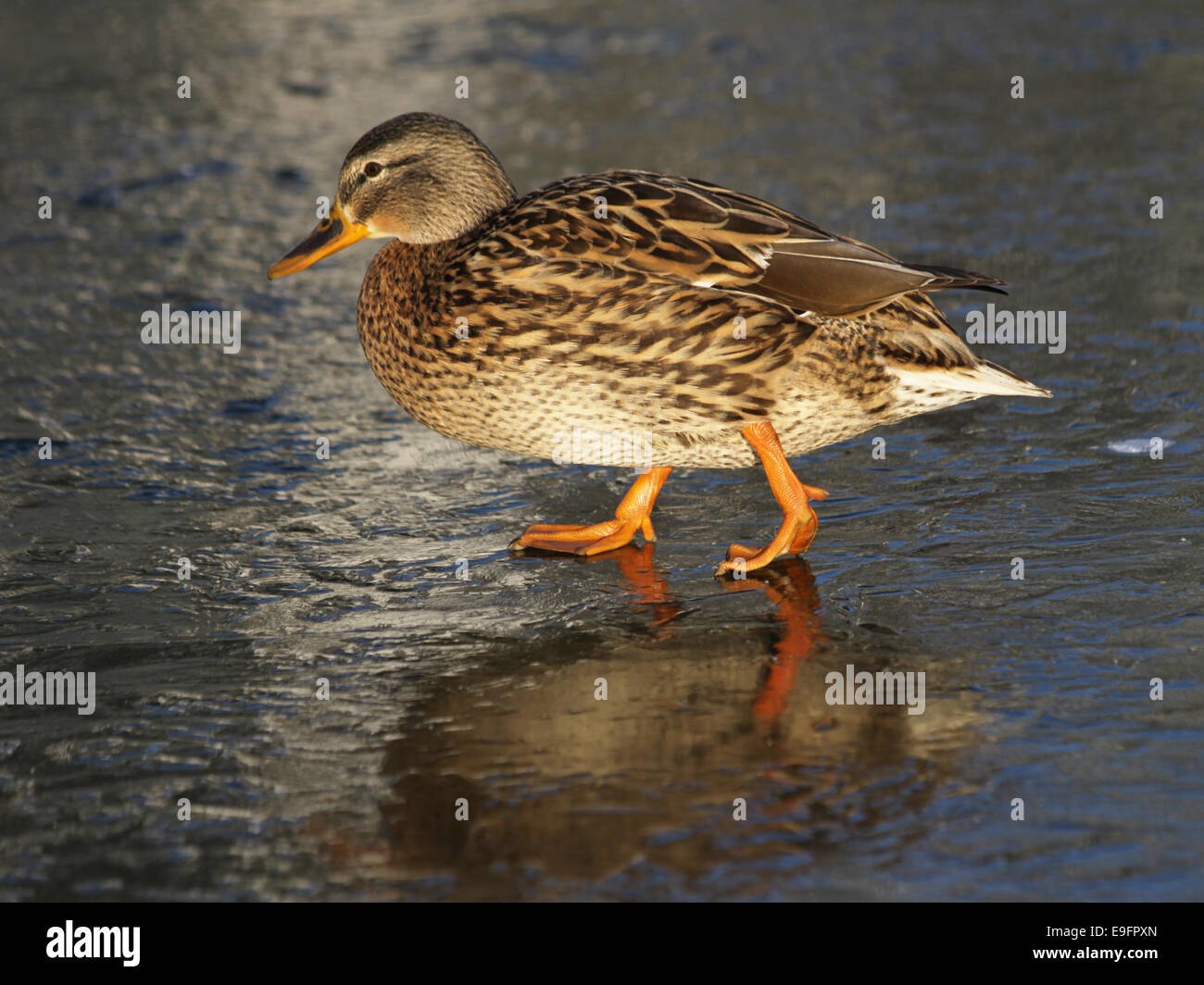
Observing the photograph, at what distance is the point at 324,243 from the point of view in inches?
233

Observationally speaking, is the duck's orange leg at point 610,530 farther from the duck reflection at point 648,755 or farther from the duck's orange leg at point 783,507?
the duck reflection at point 648,755

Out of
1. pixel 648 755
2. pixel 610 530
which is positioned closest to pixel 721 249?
pixel 610 530

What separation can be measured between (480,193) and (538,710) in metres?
2.30

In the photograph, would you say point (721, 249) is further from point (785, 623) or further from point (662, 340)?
point (785, 623)

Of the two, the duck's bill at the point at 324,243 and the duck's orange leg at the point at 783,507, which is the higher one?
the duck's bill at the point at 324,243

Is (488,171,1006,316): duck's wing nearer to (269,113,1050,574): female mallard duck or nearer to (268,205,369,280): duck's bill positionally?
(269,113,1050,574): female mallard duck

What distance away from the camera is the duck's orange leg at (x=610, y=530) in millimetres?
5418

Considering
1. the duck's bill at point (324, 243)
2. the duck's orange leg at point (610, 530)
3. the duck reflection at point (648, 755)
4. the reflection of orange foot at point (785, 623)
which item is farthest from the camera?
the duck's bill at point (324, 243)

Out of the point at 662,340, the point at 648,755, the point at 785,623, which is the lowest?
the point at 648,755

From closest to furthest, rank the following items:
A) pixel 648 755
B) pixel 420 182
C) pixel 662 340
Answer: pixel 648 755, pixel 662 340, pixel 420 182

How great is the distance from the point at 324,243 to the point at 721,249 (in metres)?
1.73

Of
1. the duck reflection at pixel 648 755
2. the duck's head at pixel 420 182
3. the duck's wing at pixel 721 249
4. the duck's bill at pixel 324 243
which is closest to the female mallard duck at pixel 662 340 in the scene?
the duck's wing at pixel 721 249

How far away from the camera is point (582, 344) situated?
5.03m

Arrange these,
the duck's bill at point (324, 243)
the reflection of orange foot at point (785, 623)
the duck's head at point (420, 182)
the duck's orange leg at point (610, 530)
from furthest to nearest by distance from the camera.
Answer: the duck's bill at point (324, 243) < the duck's head at point (420, 182) < the duck's orange leg at point (610, 530) < the reflection of orange foot at point (785, 623)
